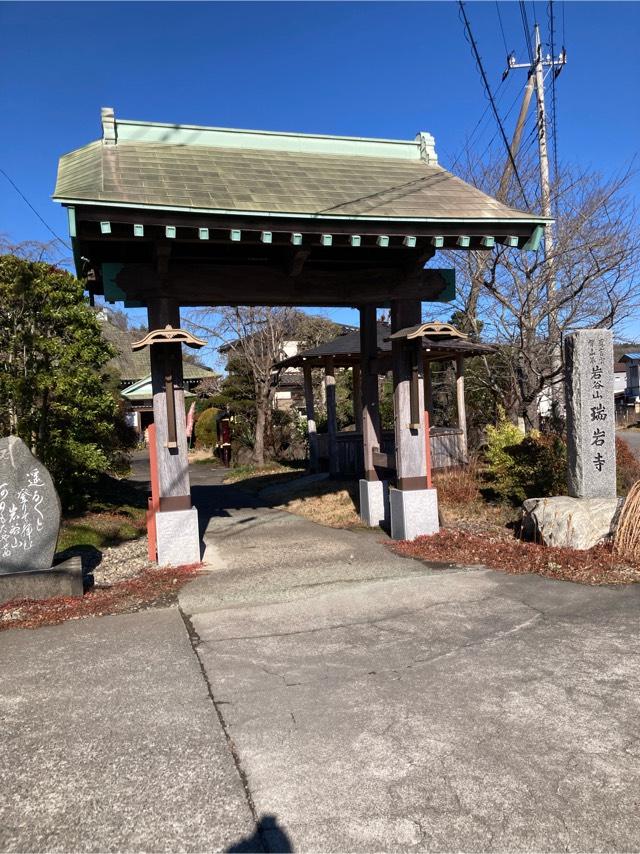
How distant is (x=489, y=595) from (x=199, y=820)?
3.78 metres

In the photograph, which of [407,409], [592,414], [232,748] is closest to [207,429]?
[407,409]

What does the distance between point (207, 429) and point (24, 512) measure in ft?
74.2

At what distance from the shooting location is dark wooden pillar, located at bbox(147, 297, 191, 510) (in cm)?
723

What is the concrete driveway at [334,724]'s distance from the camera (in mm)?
2676

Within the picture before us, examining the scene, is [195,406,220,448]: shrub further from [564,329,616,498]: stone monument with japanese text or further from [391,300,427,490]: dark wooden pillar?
[564,329,616,498]: stone monument with japanese text

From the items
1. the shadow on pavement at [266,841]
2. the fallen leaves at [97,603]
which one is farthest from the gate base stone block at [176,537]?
the shadow on pavement at [266,841]

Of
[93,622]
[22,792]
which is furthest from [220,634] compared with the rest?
[22,792]

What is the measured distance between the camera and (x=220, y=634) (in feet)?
16.7

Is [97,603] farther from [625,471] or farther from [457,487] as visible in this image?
[625,471]

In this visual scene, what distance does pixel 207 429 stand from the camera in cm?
2875

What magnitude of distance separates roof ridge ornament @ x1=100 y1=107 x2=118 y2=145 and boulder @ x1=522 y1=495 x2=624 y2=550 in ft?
23.2

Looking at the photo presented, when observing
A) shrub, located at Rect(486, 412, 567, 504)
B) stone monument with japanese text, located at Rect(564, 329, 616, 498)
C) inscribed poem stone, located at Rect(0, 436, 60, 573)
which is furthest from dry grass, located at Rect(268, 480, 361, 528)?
inscribed poem stone, located at Rect(0, 436, 60, 573)

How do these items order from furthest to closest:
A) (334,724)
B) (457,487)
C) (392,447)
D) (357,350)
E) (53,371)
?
(357,350) → (392,447) → (457,487) → (53,371) → (334,724)

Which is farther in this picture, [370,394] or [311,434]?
[311,434]
